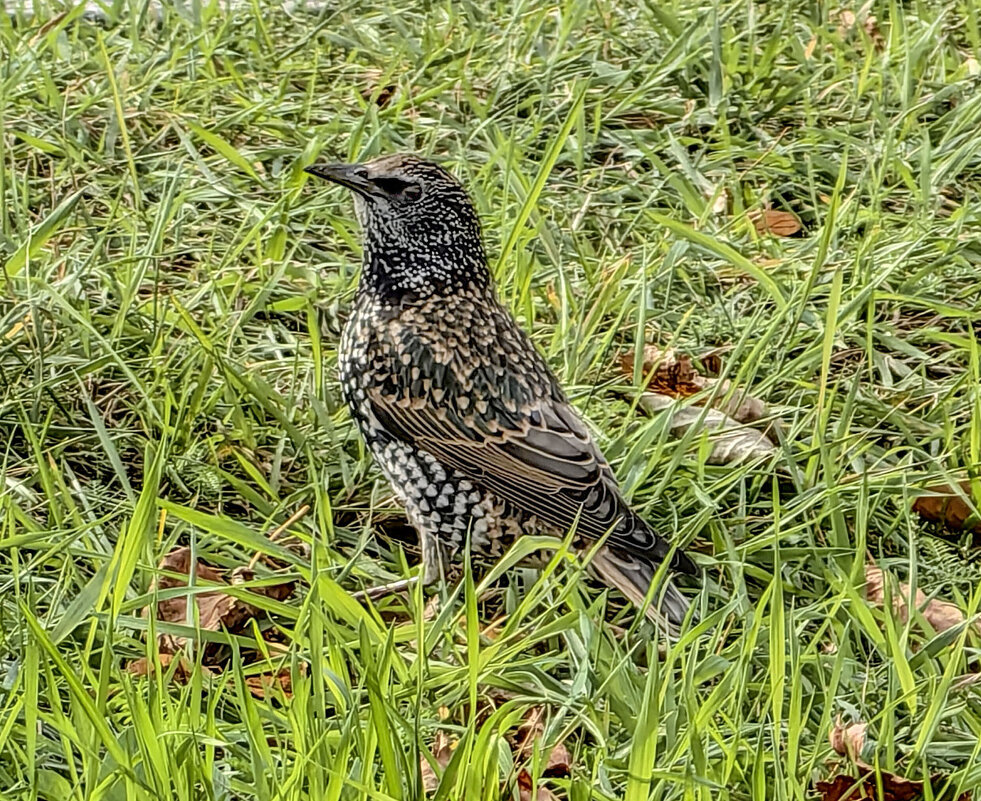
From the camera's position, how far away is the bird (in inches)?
163

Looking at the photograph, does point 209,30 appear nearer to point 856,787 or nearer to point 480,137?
point 480,137

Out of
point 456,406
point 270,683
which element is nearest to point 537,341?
point 456,406

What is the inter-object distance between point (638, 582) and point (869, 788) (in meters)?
0.80

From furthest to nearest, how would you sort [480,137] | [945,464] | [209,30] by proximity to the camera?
[209,30] < [480,137] < [945,464]

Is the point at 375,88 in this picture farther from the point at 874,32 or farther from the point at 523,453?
the point at 523,453

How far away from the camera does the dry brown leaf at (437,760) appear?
349 centimetres

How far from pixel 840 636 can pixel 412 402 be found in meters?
1.14

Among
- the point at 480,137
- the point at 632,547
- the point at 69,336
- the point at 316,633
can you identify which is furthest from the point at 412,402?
the point at 480,137

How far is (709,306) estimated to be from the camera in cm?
545

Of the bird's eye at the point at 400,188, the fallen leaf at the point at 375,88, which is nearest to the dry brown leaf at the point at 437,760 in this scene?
the bird's eye at the point at 400,188

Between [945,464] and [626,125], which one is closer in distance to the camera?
[945,464]

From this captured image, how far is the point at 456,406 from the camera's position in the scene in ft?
14.0

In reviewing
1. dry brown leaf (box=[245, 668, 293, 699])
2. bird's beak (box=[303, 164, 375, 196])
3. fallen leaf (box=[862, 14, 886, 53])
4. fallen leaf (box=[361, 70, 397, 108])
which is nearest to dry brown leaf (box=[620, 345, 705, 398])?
bird's beak (box=[303, 164, 375, 196])

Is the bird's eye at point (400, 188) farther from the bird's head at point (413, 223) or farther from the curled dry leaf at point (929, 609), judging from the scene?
the curled dry leaf at point (929, 609)
